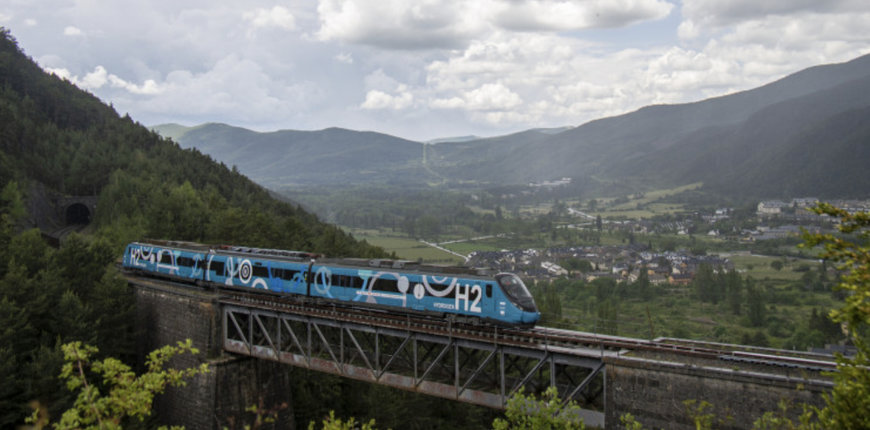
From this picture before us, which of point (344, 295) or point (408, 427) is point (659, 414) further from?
point (408, 427)

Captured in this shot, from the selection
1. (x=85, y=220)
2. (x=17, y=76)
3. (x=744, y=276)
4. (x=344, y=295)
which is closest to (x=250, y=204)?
(x=85, y=220)

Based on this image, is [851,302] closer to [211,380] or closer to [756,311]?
[211,380]

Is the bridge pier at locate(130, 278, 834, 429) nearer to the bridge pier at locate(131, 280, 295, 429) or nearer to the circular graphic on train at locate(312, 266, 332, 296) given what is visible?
the bridge pier at locate(131, 280, 295, 429)

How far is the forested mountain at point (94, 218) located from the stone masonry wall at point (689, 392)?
30964 mm

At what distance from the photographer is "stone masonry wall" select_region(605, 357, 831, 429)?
782 inches

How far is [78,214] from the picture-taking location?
3684 inches

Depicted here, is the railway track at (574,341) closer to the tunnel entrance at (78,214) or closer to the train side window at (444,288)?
the train side window at (444,288)

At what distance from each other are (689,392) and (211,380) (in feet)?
93.2

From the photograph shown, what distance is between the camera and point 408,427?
53.3 m

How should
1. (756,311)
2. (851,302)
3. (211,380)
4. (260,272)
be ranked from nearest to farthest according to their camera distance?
(851,302) < (211,380) < (260,272) < (756,311)

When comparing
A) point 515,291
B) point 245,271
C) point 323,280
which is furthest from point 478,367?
point 245,271

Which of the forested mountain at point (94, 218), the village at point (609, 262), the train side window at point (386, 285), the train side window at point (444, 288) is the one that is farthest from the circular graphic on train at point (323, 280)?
the village at point (609, 262)

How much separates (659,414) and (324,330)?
2706 centimetres

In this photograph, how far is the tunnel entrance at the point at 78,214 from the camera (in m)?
91.9
